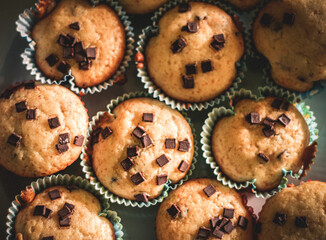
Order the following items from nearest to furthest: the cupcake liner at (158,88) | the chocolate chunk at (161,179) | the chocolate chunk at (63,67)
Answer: the chocolate chunk at (161,179), the chocolate chunk at (63,67), the cupcake liner at (158,88)

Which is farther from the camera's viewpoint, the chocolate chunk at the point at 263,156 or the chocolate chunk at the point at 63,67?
the chocolate chunk at the point at 63,67

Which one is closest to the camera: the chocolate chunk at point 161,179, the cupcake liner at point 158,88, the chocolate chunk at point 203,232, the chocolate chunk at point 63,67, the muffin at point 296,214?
the muffin at point 296,214

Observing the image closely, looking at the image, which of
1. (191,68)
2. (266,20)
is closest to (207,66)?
(191,68)

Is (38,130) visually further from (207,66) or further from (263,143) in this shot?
(263,143)

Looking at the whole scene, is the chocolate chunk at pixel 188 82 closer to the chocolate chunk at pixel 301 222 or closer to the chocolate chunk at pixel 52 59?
the chocolate chunk at pixel 52 59

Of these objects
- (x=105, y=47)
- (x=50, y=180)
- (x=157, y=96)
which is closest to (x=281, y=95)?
(x=157, y=96)

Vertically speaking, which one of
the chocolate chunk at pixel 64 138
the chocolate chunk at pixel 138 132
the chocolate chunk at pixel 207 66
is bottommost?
the chocolate chunk at pixel 64 138

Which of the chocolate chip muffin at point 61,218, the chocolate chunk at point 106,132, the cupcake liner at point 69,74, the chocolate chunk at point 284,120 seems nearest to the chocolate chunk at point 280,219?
the chocolate chunk at point 284,120

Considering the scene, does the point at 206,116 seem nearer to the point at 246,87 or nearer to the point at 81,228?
the point at 246,87
